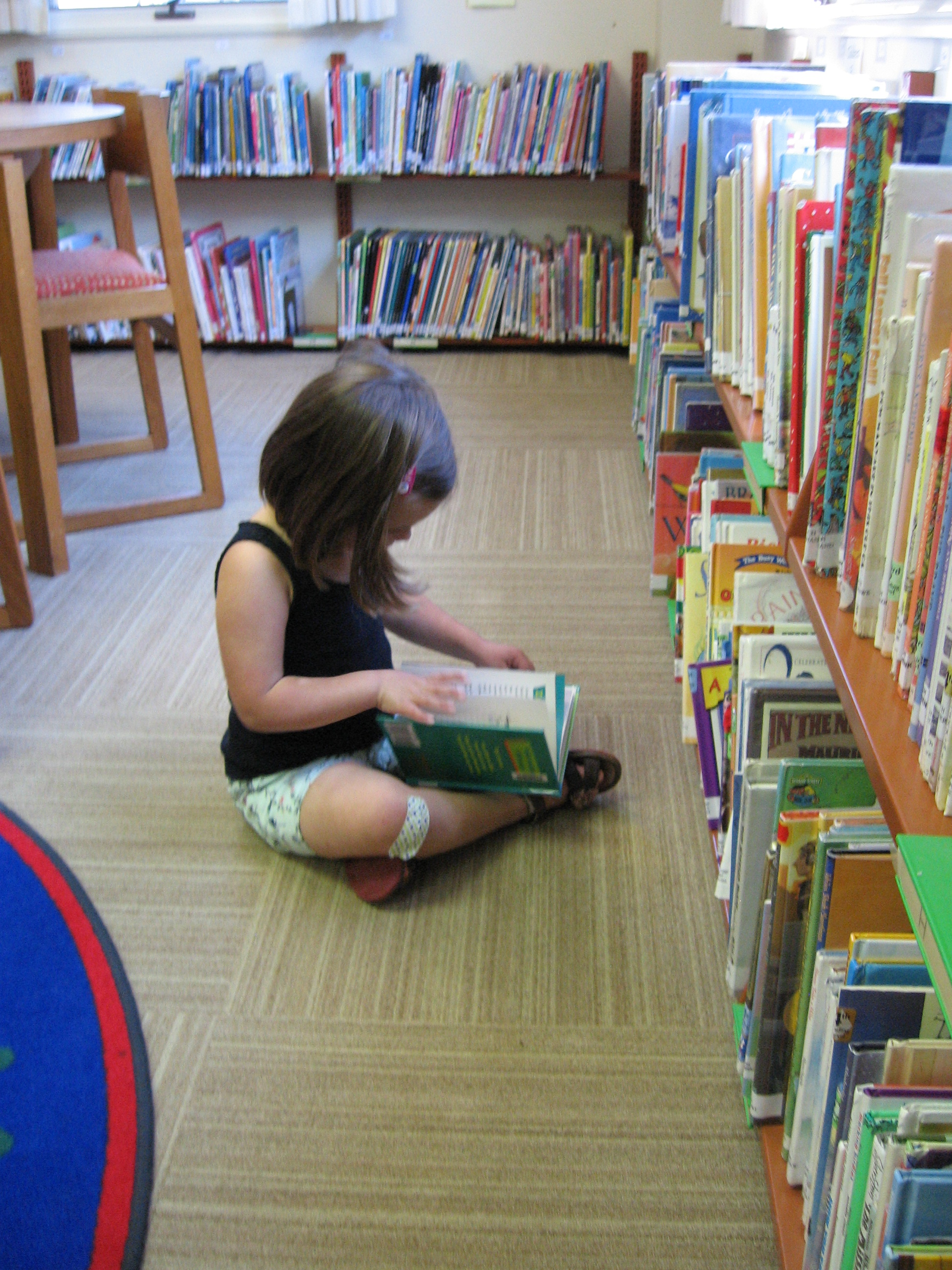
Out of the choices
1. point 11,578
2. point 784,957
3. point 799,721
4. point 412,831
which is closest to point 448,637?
point 412,831

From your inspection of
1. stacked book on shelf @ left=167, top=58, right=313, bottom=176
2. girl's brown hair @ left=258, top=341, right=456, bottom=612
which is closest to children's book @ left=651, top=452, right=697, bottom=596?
girl's brown hair @ left=258, top=341, right=456, bottom=612

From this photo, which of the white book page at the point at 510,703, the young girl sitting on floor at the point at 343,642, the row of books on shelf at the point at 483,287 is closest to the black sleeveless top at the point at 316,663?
the young girl sitting on floor at the point at 343,642

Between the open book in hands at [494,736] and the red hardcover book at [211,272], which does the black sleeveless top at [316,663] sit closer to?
the open book in hands at [494,736]

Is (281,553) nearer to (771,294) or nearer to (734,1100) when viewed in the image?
(771,294)

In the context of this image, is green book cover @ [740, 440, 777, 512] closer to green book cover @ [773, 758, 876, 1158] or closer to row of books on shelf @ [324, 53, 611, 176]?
green book cover @ [773, 758, 876, 1158]

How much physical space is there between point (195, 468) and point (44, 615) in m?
0.82

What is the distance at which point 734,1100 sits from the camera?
3.99ft

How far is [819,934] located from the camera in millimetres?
901

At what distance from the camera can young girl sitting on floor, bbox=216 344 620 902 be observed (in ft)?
4.40

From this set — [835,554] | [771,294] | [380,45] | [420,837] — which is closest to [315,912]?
[420,837]

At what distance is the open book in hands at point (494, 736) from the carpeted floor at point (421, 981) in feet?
0.39

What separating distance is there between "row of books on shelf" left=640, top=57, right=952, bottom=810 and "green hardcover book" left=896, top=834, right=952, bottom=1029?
0.21 feet

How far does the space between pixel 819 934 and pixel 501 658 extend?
894 millimetres

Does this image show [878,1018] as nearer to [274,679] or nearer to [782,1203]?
[782,1203]
